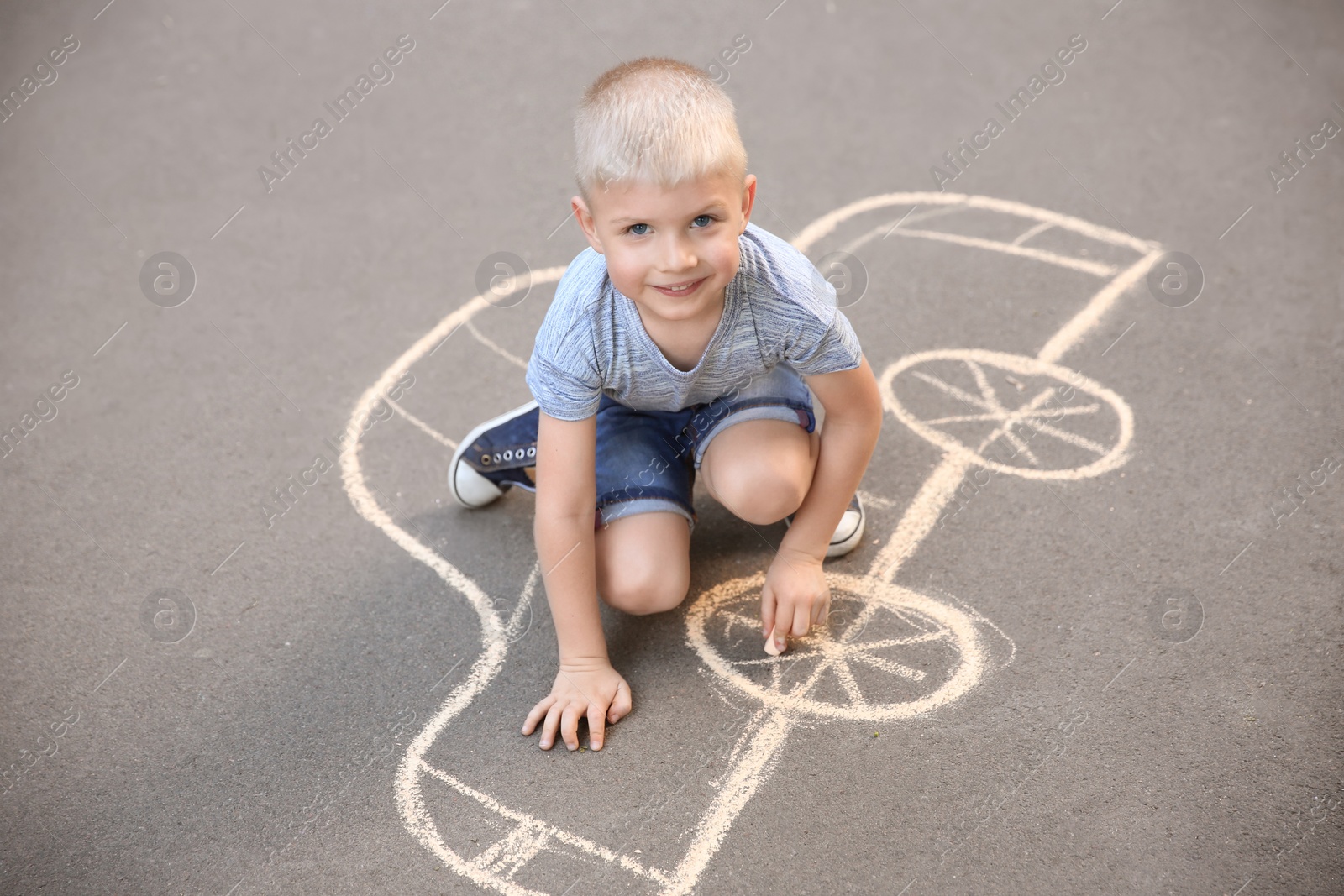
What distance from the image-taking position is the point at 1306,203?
98.0 inches

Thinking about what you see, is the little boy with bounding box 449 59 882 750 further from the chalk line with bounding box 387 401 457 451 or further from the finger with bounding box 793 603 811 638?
the chalk line with bounding box 387 401 457 451

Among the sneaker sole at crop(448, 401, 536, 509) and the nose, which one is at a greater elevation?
the nose

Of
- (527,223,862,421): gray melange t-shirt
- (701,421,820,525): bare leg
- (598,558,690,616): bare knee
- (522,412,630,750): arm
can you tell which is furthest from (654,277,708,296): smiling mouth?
(598,558,690,616): bare knee

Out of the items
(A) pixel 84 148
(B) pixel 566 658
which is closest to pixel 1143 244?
(B) pixel 566 658

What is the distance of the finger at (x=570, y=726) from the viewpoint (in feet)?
5.02

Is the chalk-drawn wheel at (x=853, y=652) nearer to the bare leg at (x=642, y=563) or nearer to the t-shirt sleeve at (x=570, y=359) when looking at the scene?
the bare leg at (x=642, y=563)

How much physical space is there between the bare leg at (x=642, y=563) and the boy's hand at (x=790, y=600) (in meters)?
0.14

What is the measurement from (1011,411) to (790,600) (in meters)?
0.72

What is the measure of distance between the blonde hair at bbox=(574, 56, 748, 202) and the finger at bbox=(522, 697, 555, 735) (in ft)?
2.45

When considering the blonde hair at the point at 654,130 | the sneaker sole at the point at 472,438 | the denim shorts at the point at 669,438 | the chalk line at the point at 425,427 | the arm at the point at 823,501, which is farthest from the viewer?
the chalk line at the point at 425,427

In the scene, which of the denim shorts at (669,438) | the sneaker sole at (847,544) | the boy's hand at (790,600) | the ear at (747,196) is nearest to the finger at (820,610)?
the boy's hand at (790,600)

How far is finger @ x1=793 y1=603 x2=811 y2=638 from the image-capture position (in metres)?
1.63

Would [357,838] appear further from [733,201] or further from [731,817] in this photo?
[733,201]

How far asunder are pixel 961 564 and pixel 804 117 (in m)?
1.63
